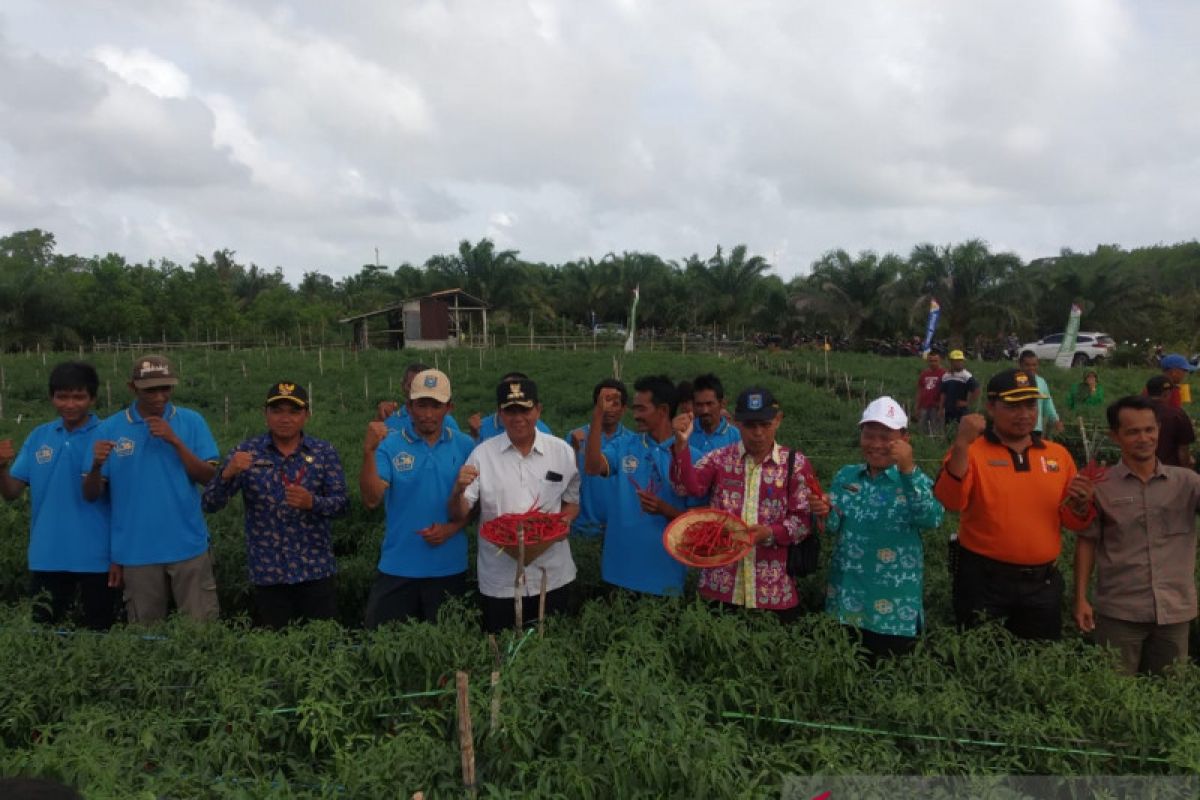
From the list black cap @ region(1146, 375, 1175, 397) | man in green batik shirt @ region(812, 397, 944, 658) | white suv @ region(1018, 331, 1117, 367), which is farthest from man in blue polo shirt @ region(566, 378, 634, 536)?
white suv @ region(1018, 331, 1117, 367)

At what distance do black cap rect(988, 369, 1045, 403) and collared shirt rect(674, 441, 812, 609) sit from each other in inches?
40.2

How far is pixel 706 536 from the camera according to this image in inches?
160

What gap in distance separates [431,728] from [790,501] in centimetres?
209

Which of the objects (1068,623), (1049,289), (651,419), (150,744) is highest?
(1049,289)

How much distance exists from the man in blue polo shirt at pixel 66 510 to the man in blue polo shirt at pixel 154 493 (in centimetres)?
19

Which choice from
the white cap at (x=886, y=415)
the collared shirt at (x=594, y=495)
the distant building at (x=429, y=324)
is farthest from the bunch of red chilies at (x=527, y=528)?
the distant building at (x=429, y=324)

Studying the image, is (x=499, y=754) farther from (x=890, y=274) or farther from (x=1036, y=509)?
(x=890, y=274)

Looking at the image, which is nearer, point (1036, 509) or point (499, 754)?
point (499, 754)

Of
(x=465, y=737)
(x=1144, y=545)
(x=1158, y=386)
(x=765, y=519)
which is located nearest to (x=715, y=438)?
(x=765, y=519)

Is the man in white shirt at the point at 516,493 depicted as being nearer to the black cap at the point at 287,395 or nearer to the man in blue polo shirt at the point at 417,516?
the man in blue polo shirt at the point at 417,516

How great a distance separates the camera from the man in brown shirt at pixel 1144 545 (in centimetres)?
390

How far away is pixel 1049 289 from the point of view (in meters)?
34.5

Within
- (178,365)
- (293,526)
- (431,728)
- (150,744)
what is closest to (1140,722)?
(431,728)

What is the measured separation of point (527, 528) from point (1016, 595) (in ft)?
8.35
